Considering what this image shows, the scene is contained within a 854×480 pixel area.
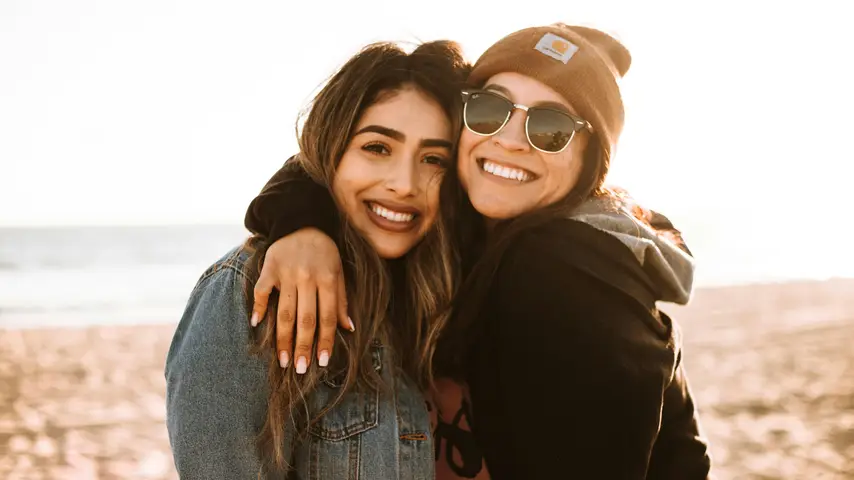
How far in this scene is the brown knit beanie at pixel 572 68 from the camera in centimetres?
238

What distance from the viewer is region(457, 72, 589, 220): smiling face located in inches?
95.3

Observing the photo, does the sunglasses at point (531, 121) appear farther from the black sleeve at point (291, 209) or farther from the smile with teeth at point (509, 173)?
the black sleeve at point (291, 209)

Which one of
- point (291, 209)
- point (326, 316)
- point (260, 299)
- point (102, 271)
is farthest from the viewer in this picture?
point (102, 271)

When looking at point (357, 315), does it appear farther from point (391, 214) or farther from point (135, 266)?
point (135, 266)

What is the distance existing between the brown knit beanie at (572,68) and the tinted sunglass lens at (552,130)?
3.2 inches

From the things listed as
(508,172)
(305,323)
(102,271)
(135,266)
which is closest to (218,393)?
(305,323)

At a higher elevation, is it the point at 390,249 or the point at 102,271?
the point at 390,249

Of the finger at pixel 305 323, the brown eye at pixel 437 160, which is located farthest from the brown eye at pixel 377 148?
the finger at pixel 305 323

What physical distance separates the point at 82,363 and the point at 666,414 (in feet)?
28.4

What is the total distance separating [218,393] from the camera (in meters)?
1.96

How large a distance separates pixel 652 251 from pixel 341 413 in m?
1.18

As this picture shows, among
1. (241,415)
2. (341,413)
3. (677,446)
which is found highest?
(241,415)

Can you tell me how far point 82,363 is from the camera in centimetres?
884

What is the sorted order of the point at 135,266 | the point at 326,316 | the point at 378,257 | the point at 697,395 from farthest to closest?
the point at 135,266 < the point at 697,395 < the point at 378,257 < the point at 326,316
